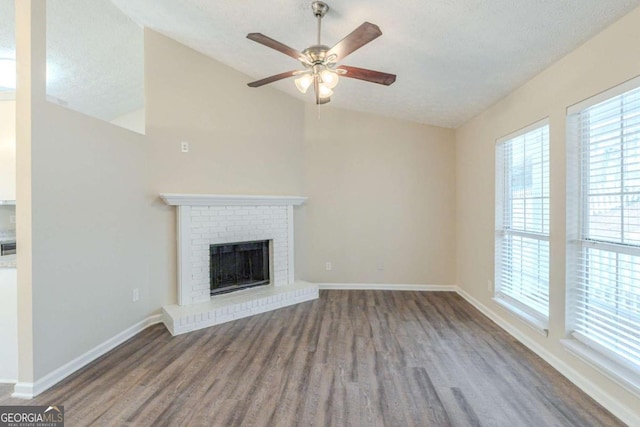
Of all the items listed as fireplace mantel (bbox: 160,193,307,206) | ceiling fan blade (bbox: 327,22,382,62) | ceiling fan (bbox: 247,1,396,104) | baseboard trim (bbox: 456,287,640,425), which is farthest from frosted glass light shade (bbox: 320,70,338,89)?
baseboard trim (bbox: 456,287,640,425)

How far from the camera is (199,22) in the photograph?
2947 millimetres

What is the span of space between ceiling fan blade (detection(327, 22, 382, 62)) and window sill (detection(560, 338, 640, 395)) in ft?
8.39

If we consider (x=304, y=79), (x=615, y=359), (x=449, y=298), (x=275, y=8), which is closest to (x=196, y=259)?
(x=304, y=79)

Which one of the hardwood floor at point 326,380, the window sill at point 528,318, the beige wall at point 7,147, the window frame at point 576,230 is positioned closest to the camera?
the hardwood floor at point 326,380

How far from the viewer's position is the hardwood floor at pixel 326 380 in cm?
185

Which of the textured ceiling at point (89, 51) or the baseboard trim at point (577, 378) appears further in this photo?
the textured ceiling at point (89, 51)

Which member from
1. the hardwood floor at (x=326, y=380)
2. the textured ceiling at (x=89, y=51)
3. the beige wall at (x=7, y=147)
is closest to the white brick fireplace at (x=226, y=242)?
the hardwood floor at (x=326, y=380)

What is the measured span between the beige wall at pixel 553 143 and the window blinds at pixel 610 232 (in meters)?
0.13

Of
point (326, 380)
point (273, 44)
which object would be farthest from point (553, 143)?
point (326, 380)

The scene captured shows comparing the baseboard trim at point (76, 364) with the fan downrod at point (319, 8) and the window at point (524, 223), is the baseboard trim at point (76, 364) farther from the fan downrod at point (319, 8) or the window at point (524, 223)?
the window at point (524, 223)

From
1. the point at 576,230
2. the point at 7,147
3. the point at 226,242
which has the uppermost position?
the point at 7,147

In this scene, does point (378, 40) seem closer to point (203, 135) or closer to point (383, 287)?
point (203, 135)

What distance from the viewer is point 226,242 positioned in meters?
3.83

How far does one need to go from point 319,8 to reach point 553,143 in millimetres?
2196
